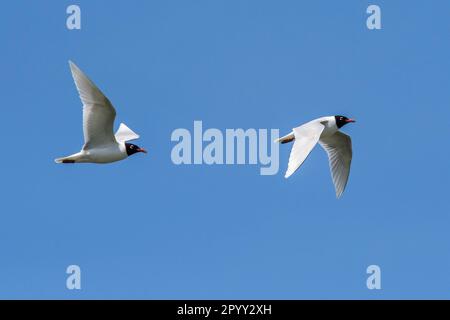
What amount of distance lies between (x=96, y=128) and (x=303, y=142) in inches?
86.5

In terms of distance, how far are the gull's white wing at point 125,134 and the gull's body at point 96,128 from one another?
1.89ft

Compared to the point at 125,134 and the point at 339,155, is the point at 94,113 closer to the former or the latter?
the point at 125,134

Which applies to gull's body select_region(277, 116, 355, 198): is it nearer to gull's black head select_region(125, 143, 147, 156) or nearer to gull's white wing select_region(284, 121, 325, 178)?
gull's white wing select_region(284, 121, 325, 178)

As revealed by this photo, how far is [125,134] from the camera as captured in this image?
38.8 feet

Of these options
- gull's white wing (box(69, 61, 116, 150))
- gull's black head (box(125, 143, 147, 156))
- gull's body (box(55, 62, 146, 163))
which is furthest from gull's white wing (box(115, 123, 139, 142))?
gull's white wing (box(69, 61, 116, 150))

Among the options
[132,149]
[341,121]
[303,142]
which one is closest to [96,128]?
[132,149]

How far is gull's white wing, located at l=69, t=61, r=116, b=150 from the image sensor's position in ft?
33.0

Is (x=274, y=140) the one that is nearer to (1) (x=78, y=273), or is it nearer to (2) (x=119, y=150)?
(2) (x=119, y=150)

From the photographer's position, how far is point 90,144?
10602 millimetres

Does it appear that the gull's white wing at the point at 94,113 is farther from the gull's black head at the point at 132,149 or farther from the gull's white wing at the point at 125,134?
the gull's white wing at the point at 125,134

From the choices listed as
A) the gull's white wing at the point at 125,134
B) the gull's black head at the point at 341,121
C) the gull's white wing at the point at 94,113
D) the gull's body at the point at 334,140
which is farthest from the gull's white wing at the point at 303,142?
the gull's white wing at the point at 125,134

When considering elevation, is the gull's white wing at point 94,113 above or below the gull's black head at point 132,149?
above

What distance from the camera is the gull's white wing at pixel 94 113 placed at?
396 inches
